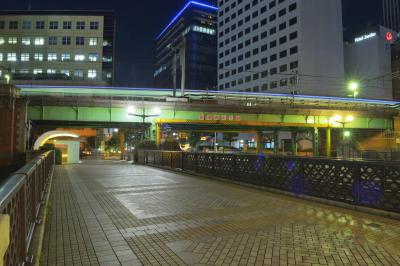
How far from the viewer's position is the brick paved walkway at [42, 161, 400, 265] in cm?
480

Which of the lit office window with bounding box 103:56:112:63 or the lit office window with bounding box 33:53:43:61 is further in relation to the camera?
the lit office window with bounding box 103:56:112:63

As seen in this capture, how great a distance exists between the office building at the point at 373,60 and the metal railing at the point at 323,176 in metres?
73.1

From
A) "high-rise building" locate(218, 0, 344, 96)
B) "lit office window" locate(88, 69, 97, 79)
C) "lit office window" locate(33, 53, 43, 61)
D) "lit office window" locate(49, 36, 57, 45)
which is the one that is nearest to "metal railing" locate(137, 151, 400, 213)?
"high-rise building" locate(218, 0, 344, 96)

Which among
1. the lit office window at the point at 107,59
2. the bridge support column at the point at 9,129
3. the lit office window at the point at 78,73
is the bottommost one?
the bridge support column at the point at 9,129

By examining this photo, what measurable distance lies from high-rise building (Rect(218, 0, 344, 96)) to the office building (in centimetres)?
762

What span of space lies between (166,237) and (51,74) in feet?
256

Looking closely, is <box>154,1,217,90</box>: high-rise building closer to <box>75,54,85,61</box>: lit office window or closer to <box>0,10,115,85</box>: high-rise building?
<box>0,10,115,85</box>: high-rise building

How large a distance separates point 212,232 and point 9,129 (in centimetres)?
2677

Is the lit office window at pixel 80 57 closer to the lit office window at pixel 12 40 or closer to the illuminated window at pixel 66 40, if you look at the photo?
the illuminated window at pixel 66 40

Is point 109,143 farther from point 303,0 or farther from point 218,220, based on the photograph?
point 218,220

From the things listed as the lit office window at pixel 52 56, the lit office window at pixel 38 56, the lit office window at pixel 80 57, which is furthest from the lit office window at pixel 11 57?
the lit office window at pixel 80 57

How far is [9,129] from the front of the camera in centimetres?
2688

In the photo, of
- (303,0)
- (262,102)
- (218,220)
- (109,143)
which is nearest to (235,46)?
(303,0)

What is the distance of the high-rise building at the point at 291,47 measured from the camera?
72438mm
